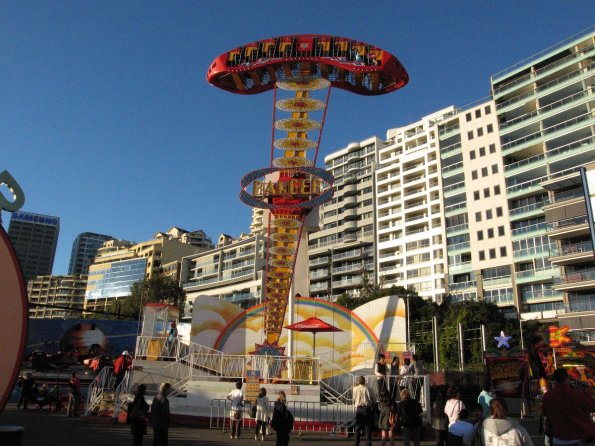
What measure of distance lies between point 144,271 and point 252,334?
311 ft

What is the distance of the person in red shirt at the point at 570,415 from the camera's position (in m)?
6.09

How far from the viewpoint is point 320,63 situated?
89.1 ft

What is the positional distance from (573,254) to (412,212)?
106 ft

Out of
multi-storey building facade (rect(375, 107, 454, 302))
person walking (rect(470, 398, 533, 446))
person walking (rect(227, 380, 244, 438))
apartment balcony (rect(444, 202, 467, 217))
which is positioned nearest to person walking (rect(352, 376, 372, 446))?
person walking (rect(227, 380, 244, 438))

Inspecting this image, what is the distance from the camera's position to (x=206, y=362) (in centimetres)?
2272

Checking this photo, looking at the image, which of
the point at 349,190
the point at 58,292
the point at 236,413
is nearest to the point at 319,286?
the point at 349,190

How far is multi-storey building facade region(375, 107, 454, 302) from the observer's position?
6925cm

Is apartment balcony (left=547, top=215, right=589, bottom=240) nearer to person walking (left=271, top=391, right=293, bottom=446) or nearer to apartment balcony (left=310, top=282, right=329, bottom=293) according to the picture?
person walking (left=271, top=391, right=293, bottom=446)

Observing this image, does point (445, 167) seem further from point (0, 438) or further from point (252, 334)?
point (0, 438)

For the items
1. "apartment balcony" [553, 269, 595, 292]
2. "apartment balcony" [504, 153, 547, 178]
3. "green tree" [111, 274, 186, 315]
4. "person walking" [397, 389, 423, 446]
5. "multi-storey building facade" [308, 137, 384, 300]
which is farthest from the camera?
"multi-storey building facade" [308, 137, 384, 300]

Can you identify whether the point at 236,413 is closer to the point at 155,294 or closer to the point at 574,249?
the point at 574,249

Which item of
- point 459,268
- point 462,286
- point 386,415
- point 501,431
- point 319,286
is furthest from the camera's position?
point 319,286

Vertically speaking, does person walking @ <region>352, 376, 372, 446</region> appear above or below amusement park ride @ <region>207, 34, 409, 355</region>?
below

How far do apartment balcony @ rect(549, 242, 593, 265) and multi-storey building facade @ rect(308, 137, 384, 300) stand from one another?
34.6 meters
